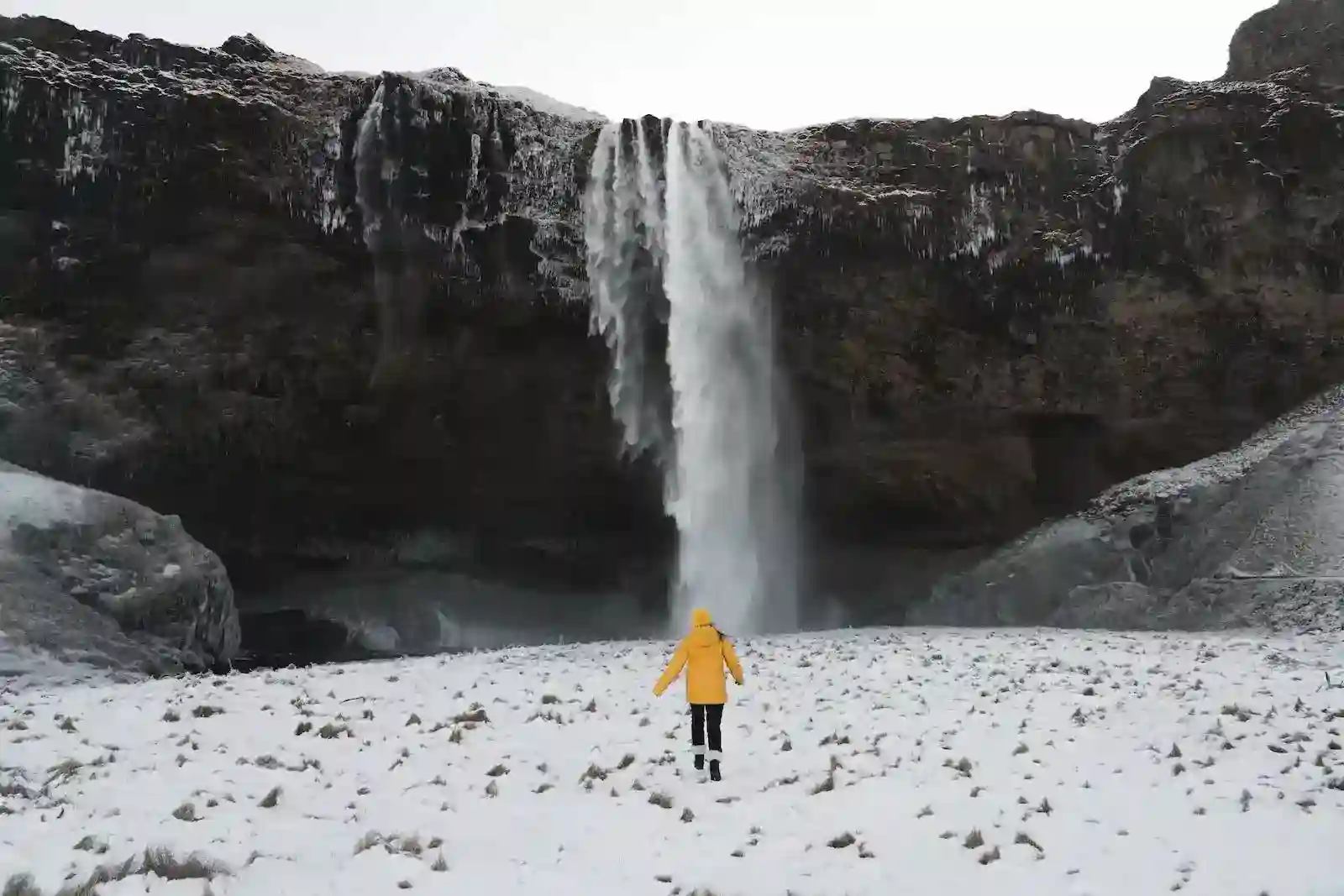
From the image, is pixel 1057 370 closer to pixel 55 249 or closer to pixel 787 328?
pixel 787 328

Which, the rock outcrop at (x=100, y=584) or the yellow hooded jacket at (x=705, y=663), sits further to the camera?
the rock outcrop at (x=100, y=584)

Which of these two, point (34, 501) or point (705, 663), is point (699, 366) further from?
point (705, 663)

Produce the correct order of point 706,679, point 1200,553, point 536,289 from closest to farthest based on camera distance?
point 706,679 < point 1200,553 < point 536,289

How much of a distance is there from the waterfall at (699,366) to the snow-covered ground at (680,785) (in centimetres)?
1363

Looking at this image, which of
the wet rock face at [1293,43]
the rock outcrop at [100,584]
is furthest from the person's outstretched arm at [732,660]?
the wet rock face at [1293,43]

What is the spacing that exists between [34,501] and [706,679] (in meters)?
15.6

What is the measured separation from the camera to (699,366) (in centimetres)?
2545

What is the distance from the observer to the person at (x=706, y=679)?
7594 mm

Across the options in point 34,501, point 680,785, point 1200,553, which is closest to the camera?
point 680,785

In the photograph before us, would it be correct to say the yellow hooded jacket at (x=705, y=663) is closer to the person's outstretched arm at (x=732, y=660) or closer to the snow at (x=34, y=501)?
the person's outstretched arm at (x=732, y=660)

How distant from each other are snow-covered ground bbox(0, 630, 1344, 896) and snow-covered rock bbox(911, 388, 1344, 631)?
813 centimetres

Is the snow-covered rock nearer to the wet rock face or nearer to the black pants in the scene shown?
the wet rock face

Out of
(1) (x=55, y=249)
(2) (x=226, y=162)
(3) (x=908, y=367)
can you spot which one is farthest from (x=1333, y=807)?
(1) (x=55, y=249)

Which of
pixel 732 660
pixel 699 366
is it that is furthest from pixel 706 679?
pixel 699 366
